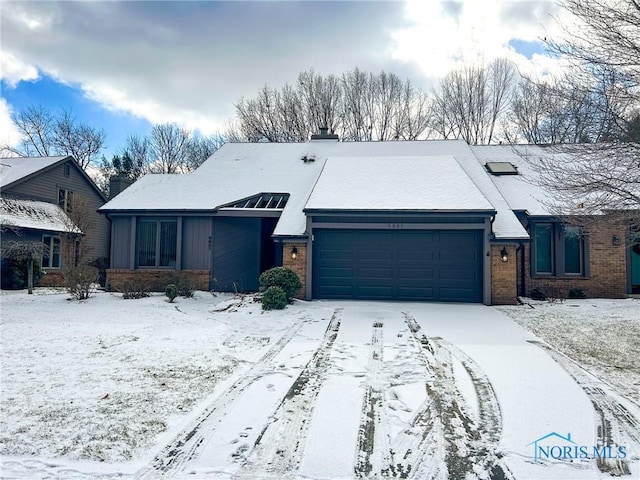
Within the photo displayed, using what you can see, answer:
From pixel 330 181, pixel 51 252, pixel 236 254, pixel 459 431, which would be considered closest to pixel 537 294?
pixel 330 181

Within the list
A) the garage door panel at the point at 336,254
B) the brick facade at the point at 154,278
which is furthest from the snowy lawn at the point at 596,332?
the brick facade at the point at 154,278

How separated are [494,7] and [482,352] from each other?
8615 millimetres

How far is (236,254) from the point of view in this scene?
14.6 m

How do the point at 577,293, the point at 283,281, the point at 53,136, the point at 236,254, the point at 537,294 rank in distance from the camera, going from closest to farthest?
1. the point at 283,281
2. the point at 537,294
3. the point at 577,293
4. the point at 236,254
5. the point at 53,136

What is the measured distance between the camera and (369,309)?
10156 mm

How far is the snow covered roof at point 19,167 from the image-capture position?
18448 millimetres

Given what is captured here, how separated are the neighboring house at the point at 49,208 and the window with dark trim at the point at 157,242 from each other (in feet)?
12.7


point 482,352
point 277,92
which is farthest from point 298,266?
point 277,92

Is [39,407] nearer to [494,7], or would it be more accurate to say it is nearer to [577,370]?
[577,370]

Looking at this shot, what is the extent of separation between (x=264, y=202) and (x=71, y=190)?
573 inches

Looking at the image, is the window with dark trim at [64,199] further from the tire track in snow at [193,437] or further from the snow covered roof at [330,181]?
the tire track in snow at [193,437]

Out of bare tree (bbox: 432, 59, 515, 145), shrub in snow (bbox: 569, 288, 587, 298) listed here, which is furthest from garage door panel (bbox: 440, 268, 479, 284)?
bare tree (bbox: 432, 59, 515, 145)

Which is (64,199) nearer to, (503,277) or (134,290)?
(134,290)

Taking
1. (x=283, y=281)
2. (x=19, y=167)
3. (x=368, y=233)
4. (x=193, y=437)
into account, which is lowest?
(x=193, y=437)
